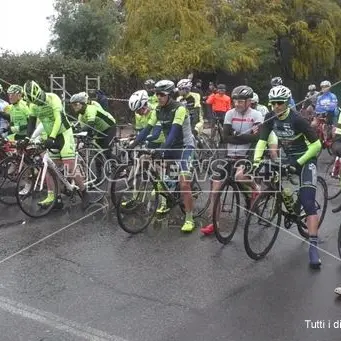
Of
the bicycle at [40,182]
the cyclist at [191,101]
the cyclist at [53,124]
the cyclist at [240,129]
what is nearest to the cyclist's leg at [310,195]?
the cyclist at [240,129]

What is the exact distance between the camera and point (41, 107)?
8.20 metres

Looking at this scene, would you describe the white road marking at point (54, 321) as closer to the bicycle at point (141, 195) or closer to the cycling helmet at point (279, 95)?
the bicycle at point (141, 195)

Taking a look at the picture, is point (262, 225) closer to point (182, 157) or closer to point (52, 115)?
point (182, 157)

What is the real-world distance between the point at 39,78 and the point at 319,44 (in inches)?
563

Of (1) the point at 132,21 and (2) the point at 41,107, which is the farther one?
(1) the point at 132,21

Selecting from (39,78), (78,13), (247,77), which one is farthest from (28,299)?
(247,77)

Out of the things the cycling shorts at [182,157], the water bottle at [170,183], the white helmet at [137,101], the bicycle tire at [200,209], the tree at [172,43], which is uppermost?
the tree at [172,43]

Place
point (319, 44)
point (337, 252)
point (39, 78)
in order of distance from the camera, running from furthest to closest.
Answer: point (319, 44) → point (39, 78) → point (337, 252)

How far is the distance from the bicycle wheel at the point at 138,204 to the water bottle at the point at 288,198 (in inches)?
71.9

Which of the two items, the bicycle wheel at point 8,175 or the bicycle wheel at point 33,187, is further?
the bicycle wheel at point 8,175

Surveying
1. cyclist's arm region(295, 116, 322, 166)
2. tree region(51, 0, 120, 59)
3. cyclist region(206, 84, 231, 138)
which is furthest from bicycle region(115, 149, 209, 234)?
tree region(51, 0, 120, 59)

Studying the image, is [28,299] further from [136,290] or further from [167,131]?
[167,131]

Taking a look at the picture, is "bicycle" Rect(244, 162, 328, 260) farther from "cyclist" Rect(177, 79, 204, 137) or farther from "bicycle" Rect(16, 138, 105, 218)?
"cyclist" Rect(177, 79, 204, 137)

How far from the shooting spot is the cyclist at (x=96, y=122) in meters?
9.77
